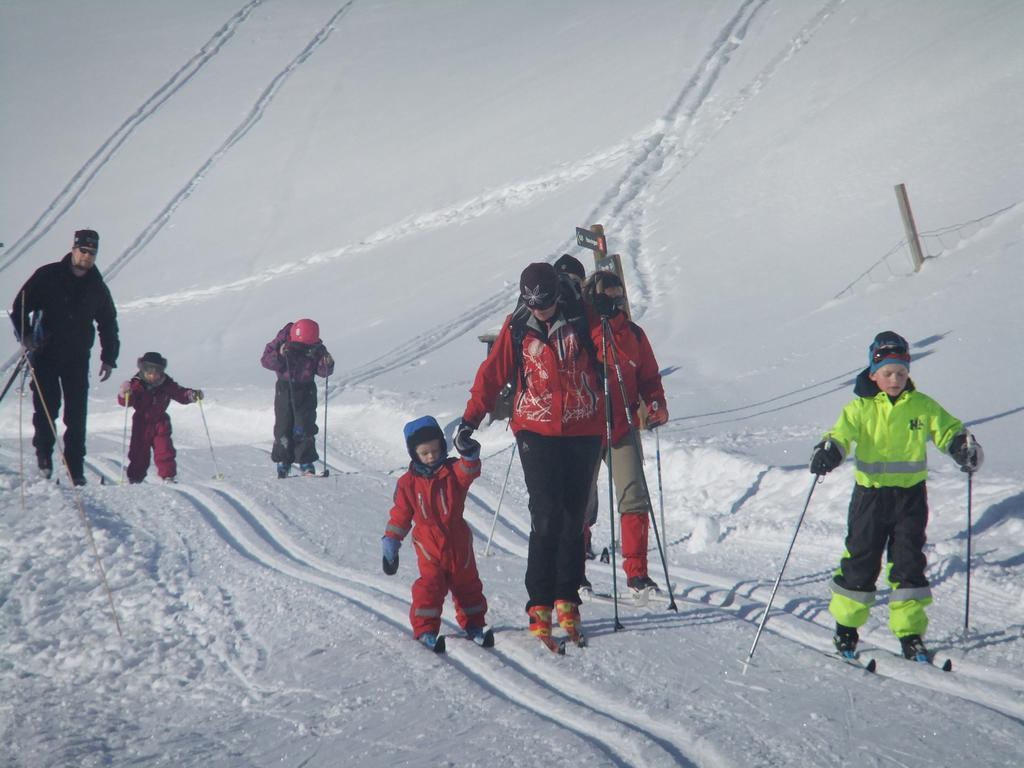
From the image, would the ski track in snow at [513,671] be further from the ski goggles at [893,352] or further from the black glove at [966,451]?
the ski goggles at [893,352]

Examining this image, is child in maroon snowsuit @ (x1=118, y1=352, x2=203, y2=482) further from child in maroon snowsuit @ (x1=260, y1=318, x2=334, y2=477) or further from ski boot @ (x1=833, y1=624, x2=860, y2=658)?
ski boot @ (x1=833, y1=624, x2=860, y2=658)

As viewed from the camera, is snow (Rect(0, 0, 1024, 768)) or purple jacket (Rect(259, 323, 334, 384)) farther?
purple jacket (Rect(259, 323, 334, 384))

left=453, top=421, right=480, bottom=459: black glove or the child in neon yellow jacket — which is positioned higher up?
left=453, top=421, right=480, bottom=459: black glove

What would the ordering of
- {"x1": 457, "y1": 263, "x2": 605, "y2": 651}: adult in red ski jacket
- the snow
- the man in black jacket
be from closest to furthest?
the snow, {"x1": 457, "y1": 263, "x2": 605, "y2": 651}: adult in red ski jacket, the man in black jacket

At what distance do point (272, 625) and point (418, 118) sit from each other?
3161cm

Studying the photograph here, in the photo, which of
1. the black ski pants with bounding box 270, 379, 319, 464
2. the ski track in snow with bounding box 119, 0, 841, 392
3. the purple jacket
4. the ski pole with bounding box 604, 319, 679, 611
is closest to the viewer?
the ski pole with bounding box 604, 319, 679, 611

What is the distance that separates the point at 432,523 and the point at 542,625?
0.73m

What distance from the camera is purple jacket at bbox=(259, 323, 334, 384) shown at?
31.0ft

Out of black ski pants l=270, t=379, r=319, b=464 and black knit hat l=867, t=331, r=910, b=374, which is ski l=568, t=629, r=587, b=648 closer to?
black knit hat l=867, t=331, r=910, b=374

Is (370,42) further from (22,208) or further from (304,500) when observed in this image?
(304,500)

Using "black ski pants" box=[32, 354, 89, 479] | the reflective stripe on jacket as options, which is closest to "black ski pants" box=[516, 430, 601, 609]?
the reflective stripe on jacket

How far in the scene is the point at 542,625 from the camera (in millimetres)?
4422

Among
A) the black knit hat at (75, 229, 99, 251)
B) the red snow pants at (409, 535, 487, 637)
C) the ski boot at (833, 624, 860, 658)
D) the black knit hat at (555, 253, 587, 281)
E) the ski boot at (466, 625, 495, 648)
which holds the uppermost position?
the black knit hat at (75, 229, 99, 251)

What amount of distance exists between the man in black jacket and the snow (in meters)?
0.43
